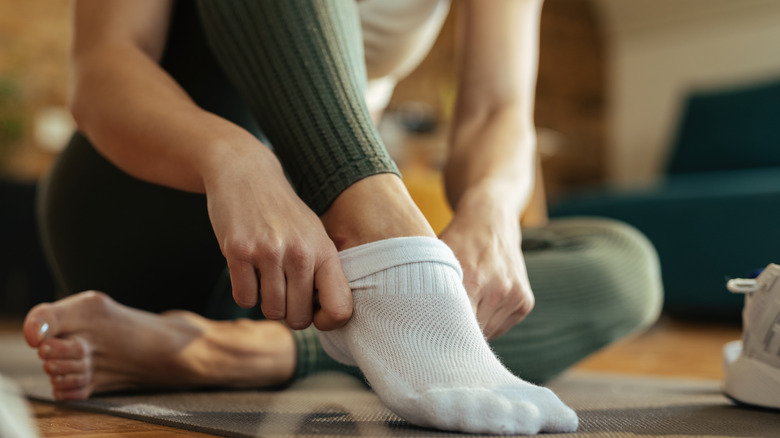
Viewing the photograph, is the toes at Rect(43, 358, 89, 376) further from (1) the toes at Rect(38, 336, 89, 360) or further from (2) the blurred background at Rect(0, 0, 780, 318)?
(2) the blurred background at Rect(0, 0, 780, 318)

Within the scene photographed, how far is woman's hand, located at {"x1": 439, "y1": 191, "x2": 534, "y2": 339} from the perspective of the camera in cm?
Answer: 49

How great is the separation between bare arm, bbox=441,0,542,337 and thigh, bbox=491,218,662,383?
98mm

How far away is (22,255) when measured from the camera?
2193mm

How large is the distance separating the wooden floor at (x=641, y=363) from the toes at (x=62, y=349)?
1.5 inches

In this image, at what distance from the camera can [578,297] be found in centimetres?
72

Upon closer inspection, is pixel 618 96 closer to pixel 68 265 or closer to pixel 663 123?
pixel 663 123

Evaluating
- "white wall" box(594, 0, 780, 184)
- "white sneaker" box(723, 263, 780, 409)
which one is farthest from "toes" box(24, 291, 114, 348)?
"white wall" box(594, 0, 780, 184)

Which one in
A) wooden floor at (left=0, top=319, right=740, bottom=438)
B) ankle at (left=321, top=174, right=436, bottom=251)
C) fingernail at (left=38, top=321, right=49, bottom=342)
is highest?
ankle at (left=321, top=174, right=436, bottom=251)

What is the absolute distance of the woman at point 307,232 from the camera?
1.31 ft

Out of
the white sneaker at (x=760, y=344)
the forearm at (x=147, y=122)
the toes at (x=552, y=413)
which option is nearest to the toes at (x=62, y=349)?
the forearm at (x=147, y=122)

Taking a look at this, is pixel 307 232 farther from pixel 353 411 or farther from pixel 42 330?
pixel 42 330

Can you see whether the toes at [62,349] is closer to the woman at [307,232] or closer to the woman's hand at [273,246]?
the woman at [307,232]

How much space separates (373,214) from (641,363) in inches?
37.4

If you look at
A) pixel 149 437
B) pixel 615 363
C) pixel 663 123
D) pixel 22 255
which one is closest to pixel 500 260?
pixel 149 437
